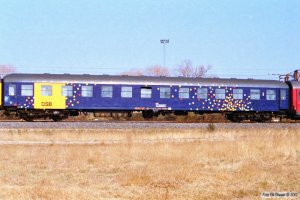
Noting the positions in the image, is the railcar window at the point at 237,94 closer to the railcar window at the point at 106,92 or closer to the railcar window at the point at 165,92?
the railcar window at the point at 165,92

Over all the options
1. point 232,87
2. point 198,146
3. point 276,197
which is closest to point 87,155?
point 198,146

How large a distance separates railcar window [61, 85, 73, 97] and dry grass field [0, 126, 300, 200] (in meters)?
11.2

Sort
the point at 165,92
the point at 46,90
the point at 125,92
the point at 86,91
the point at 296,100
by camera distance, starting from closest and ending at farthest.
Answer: the point at 46,90
the point at 86,91
the point at 125,92
the point at 165,92
the point at 296,100

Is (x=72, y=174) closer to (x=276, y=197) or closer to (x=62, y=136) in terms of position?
(x=276, y=197)

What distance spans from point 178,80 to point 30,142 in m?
15.3

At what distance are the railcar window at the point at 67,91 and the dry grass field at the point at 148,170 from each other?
11238mm

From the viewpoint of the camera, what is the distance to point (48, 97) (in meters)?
30.1

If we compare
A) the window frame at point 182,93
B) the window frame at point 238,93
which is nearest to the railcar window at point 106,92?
the window frame at point 182,93

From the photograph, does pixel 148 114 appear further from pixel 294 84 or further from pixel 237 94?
pixel 294 84

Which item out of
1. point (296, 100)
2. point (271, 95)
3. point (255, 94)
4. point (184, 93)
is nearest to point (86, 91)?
point (184, 93)

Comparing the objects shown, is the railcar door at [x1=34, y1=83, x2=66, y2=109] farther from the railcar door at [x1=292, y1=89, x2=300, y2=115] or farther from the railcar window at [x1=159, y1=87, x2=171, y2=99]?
the railcar door at [x1=292, y1=89, x2=300, y2=115]

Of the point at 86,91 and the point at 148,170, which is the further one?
the point at 86,91

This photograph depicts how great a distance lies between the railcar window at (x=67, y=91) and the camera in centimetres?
3034

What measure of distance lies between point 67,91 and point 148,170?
20175 mm
